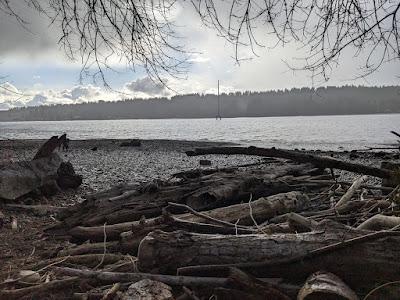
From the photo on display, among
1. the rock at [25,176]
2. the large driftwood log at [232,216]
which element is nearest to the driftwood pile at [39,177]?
the rock at [25,176]

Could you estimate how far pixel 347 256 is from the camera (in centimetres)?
330

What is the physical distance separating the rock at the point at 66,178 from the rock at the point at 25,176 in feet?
0.93

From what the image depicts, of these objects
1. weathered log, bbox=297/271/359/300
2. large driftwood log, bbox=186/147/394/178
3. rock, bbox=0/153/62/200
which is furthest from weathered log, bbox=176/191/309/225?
rock, bbox=0/153/62/200

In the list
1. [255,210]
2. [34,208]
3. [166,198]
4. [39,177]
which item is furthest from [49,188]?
[255,210]

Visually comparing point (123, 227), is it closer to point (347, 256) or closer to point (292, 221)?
point (292, 221)

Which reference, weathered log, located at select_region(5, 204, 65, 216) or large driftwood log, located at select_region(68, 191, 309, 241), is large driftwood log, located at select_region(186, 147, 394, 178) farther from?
weathered log, located at select_region(5, 204, 65, 216)

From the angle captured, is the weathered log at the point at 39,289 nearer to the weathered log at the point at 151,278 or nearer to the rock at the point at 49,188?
the weathered log at the point at 151,278

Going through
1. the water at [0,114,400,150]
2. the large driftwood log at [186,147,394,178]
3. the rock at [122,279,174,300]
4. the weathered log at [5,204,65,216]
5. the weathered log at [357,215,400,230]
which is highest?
the large driftwood log at [186,147,394,178]

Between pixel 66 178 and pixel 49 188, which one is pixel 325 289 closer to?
pixel 49 188

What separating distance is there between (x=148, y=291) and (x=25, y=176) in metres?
6.72

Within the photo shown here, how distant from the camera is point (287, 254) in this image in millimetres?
3391

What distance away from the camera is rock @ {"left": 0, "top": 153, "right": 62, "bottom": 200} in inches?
332

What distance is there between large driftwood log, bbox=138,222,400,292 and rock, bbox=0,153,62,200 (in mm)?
5883

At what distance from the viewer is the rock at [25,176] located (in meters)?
8.44
